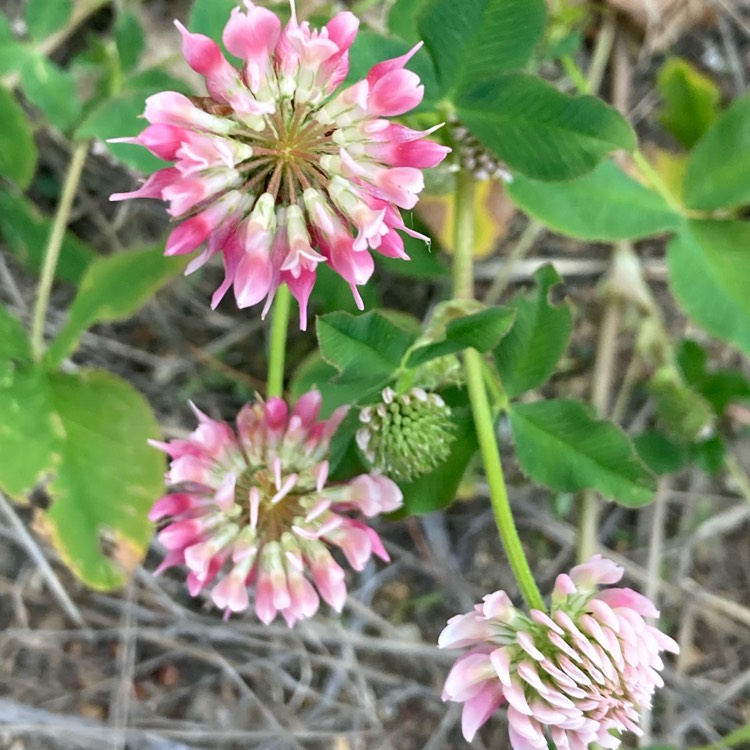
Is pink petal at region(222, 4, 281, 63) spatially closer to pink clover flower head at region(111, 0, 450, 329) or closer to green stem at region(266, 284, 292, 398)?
pink clover flower head at region(111, 0, 450, 329)

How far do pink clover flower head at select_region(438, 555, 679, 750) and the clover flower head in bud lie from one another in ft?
0.69

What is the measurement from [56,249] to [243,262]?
32.8 inches

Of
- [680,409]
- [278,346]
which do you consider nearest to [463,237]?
[278,346]

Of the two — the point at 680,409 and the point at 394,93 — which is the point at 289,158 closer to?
the point at 394,93

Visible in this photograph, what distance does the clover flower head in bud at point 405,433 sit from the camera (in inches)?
42.7

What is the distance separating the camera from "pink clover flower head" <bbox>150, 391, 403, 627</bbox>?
1.08 metres

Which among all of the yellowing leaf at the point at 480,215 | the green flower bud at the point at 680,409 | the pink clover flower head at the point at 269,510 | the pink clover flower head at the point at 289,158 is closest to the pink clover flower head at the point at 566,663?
the pink clover flower head at the point at 269,510

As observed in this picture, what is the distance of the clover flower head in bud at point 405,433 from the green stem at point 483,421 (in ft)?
0.19

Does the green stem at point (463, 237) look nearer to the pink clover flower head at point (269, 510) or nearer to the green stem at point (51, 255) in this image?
the pink clover flower head at point (269, 510)

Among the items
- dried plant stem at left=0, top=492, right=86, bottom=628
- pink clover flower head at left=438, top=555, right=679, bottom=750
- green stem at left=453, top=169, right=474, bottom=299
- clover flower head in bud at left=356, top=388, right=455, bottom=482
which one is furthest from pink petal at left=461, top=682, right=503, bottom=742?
dried plant stem at left=0, top=492, right=86, bottom=628

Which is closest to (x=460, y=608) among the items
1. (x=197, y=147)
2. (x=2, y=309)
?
(x=2, y=309)

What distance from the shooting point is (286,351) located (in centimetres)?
178

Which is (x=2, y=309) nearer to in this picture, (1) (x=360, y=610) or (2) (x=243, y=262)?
(2) (x=243, y=262)

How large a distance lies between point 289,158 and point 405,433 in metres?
0.38
